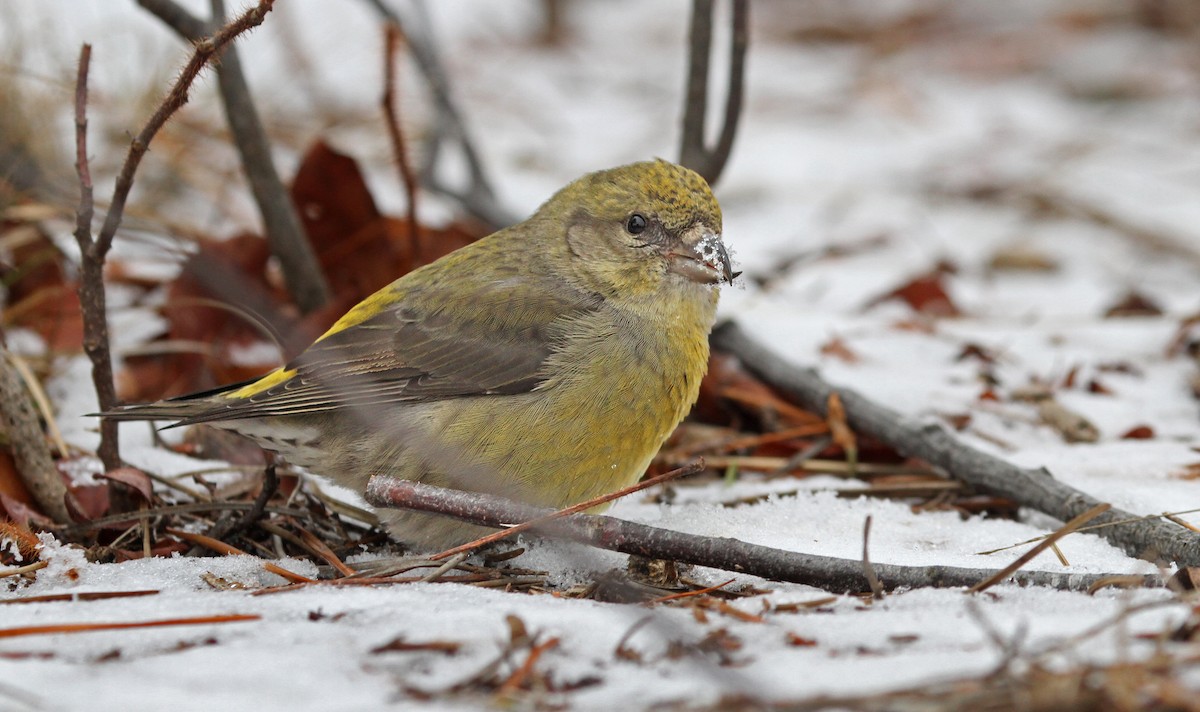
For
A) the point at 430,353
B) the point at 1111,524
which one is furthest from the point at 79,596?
the point at 1111,524

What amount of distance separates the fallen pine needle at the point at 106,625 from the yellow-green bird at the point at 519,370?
94 centimetres

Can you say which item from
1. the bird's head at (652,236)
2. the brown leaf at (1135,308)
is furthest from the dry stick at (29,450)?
the brown leaf at (1135,308)

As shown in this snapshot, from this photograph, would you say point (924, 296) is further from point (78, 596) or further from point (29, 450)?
point (78, 596)

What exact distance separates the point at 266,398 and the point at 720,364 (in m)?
2.12

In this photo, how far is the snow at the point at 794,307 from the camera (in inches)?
89.2

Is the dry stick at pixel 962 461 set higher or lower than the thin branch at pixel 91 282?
lower

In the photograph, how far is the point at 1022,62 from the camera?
33.4 feet

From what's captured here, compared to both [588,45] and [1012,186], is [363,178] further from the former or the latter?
[588,45]

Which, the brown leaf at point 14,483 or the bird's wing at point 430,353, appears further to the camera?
the bird's wing at point 430,353

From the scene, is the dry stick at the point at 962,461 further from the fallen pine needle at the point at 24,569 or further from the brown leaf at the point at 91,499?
the fallen pine needle at the point at 24,569

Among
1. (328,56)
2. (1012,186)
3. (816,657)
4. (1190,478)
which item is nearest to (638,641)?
(816,657)

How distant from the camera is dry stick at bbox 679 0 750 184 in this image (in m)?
4.73

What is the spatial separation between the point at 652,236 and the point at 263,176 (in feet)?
5.39

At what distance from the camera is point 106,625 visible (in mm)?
2469
